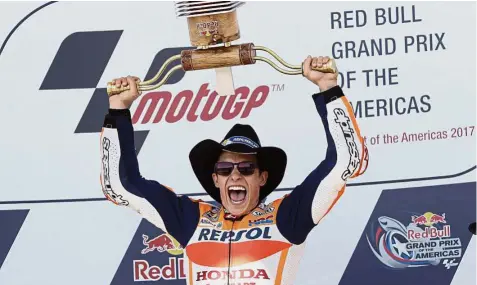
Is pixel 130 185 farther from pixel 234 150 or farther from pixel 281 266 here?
pixel 281 266

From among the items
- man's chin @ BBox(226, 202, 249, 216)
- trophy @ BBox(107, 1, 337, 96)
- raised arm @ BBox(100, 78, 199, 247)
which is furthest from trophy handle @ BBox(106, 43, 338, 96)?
man's chin @ BBox(226, 202, 249, 216)

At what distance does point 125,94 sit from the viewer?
17.3ft

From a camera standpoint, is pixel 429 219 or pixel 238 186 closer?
pixel 238 186

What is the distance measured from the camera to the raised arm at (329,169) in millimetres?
5137

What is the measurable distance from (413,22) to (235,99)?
0.89 meters

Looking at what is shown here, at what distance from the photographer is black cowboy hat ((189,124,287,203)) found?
18.3 ft

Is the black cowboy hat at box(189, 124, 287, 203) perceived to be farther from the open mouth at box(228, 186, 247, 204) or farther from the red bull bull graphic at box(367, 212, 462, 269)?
the red bull bull graphic at box(367, 212, 462, 269)

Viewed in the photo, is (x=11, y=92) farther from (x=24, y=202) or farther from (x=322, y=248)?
(x=322, y=248)

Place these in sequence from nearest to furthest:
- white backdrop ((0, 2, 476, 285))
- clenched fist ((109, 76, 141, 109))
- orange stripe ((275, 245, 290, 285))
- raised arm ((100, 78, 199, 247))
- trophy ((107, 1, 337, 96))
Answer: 1. trophy ((107, 1, 337, 96))
2. clenched fist ((109, 76, 141, 109))
3. raised arm ((100, 78, 199, 247))
4. orange stripe ((275, 245, 290, 285))
5. white backdrop ((0, 2, 476, 285))

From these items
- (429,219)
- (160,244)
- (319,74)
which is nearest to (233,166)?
(319,74)

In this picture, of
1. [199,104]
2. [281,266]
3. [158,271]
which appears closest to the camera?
[281,266]

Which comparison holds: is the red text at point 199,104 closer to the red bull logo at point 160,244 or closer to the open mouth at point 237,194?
the red bull logo at point 160,244

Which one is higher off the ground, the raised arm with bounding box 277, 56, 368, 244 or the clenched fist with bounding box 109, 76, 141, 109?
the clenched fist with bounding box 109, 76, 141, 109

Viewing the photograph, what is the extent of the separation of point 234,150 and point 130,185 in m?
0.41
